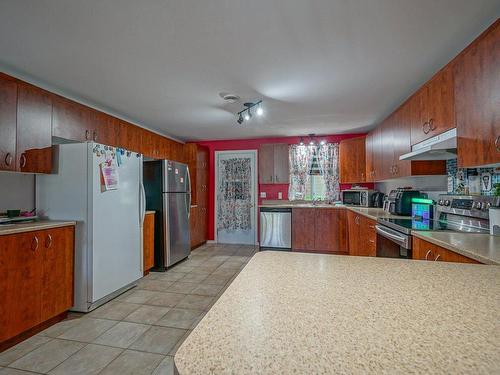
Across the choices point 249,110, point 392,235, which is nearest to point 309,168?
point 249,110

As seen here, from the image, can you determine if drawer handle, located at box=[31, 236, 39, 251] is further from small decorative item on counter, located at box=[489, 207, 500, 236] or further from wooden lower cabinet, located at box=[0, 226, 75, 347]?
small decorative item on counter, located at box=[489, 207, 500, 236]

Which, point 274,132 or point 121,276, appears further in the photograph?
point 274,132

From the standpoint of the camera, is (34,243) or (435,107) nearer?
(34,243)

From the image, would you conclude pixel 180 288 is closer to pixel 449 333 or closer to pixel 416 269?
pixel 416 269

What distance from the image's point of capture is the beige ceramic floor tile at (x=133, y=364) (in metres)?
1.60

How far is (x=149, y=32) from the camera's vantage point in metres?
1.71

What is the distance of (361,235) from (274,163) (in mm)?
2183

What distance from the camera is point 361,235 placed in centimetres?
332

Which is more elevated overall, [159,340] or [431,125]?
[431,125]

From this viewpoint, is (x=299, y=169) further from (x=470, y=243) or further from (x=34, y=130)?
(x=34, y=130)

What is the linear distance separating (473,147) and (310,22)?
1.31 m

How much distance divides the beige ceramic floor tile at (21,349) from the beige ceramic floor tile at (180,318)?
855 millimetres

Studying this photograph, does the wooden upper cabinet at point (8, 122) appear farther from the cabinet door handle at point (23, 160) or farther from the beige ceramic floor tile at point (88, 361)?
the beige ceramic floor tile at point (88, 361)

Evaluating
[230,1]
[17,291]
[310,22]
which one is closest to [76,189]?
[17,291]
